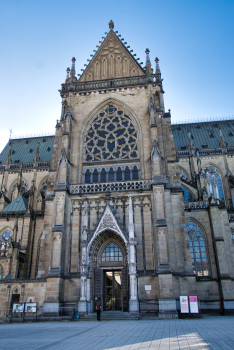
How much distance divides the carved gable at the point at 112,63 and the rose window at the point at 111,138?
13.8ft

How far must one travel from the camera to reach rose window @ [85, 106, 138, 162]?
83.9ft

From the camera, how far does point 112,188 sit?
23.0 m

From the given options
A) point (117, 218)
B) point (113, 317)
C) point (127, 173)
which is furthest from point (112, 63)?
point (113, 317)

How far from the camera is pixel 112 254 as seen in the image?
21.9 m

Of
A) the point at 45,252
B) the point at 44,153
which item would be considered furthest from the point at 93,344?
the point at 44,153

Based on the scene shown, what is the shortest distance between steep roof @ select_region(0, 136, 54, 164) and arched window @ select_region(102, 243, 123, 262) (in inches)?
1046

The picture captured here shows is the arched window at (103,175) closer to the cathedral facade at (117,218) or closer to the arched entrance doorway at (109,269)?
the cathedral facade at (117,218)

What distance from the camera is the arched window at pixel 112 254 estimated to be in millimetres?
21766

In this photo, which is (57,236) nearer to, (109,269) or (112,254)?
(112,254)

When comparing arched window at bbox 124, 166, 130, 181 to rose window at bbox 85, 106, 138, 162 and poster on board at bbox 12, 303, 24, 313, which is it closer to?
rose window at bbox 85, 106, 138, 162

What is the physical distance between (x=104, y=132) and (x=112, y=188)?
6.07 m

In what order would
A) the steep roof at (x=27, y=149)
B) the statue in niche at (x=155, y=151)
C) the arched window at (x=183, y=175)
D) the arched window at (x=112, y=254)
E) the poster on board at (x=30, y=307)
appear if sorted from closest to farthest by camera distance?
the poster on board at (x=30, y=307), the arched window at (x=112, y=254), the statue in niche at (x=155, y=151), the arched window at (x=183, y=175), the steep roof at (x=27, y=149)

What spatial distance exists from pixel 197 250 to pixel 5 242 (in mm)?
17994

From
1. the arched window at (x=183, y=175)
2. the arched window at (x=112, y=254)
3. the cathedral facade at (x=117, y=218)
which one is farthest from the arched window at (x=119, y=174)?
the arched window at (x=183, y=175)
